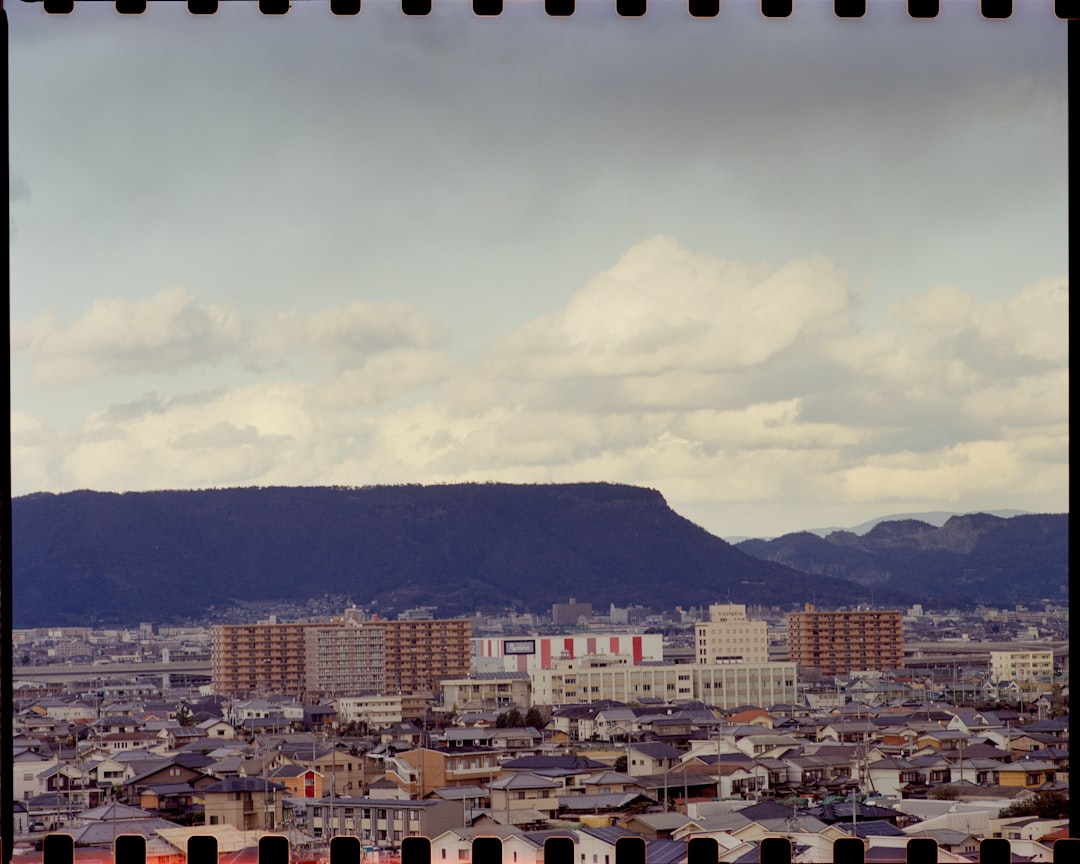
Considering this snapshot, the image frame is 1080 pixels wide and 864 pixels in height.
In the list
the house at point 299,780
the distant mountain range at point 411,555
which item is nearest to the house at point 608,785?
the house at point 299,780

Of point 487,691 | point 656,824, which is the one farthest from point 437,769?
point 487,691

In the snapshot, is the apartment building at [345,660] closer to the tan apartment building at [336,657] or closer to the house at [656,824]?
the tan apartment building at [336,657]

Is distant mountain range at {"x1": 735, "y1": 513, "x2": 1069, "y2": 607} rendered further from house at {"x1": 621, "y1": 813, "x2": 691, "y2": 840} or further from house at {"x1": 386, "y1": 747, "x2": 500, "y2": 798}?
house at {"x1": 621, "y1": 813, "x2": 691, "y2": 840}

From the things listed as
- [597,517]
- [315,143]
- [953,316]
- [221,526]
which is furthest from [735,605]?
[315,143]

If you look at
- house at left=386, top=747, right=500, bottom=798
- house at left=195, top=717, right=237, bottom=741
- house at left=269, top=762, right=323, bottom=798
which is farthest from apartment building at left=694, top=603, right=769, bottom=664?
house at left=269, top=762, right=323, bottom=798

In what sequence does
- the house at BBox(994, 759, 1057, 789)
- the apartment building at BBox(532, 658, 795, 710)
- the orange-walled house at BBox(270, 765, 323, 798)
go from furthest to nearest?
the apartment building at BBox(532, 658, 795, 710), the orange-walled house at BBox(270, 765, 323, 798), the house at BBox(994, 759, 1057, 789)
